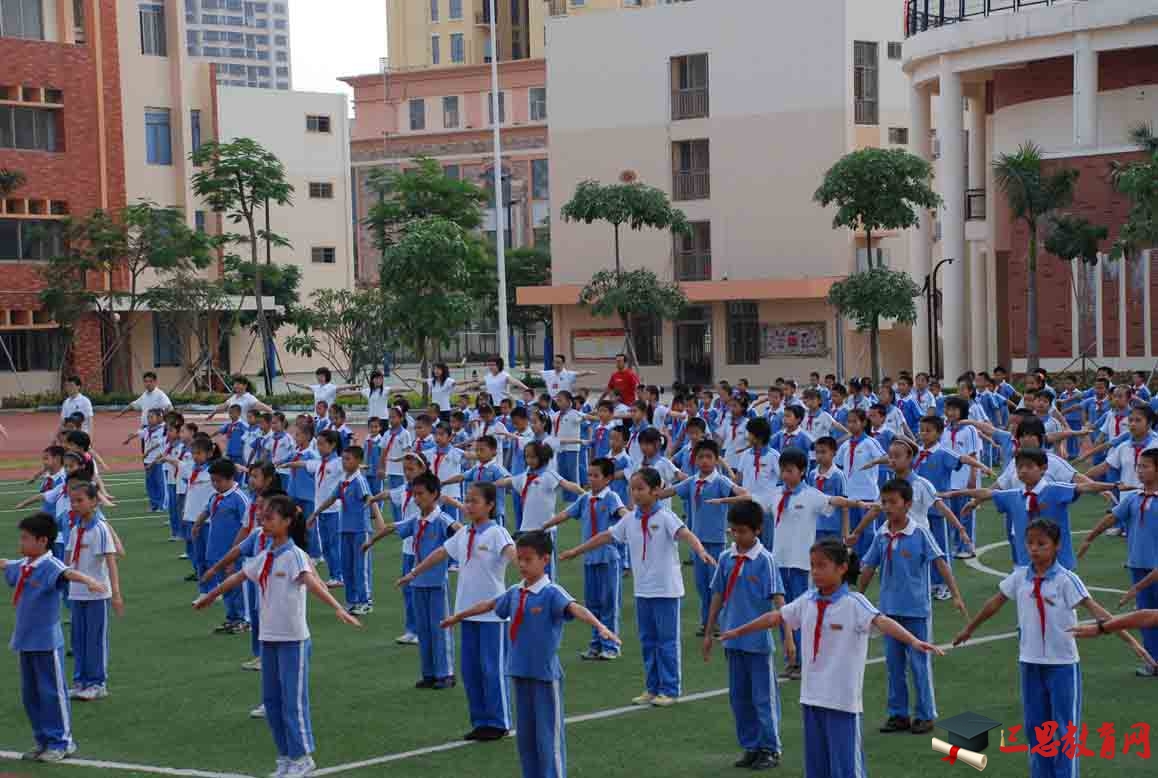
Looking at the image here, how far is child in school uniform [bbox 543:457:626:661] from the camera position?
12779 mm

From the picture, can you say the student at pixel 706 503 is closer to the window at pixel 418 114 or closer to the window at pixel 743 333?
the window at pixel 743 333

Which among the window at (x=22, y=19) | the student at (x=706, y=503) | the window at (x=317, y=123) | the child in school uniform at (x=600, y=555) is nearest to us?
the child in school uniform at (x=600, y=555)

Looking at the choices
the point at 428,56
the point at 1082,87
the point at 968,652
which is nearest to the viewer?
the point at 968,652

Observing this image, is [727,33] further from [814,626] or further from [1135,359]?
[814,626]

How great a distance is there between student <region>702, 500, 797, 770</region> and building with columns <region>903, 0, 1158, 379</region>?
90.2ft

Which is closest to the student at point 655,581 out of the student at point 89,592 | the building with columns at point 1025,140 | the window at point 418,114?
the student at point 89,592

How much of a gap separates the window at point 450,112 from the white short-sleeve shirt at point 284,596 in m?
74.2

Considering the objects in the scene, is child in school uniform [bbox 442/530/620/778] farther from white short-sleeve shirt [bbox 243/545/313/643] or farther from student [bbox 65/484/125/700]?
student [bbox 65/484/125/700]

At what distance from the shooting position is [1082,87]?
3503 centimetres

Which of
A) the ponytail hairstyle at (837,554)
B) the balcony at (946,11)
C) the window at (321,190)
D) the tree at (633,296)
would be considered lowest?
the ponytail hairstyle at (837,554)

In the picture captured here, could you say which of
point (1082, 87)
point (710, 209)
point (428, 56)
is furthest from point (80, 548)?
point (428, 56)

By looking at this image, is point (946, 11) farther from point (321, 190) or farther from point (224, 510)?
point (321, 190)

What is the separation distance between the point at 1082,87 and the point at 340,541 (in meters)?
25.2

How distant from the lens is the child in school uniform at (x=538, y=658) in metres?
8.80
